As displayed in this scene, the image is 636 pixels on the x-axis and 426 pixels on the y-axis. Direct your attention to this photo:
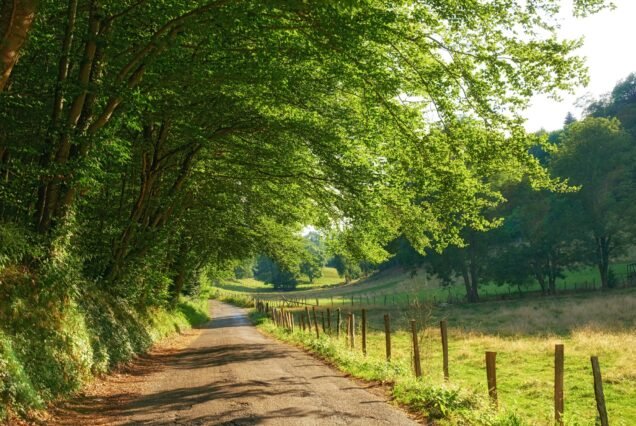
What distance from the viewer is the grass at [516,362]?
9.11 metres

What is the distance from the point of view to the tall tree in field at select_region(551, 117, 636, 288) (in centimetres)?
5691

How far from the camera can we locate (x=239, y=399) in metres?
9.53

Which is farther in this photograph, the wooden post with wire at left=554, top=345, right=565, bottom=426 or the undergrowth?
the wooden post with wire at left=554, top=345, right=565, bottom=426

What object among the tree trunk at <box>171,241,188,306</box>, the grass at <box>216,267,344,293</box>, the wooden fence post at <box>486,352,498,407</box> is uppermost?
the tree trunk at <box>171,241,188,306</box>

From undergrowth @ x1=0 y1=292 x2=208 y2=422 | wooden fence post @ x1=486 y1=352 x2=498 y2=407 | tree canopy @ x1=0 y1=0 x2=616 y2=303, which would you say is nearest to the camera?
undergrowth @ x1=0 y1=292 x2=208 y2=422

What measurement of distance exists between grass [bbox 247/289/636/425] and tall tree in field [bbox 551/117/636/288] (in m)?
18.0

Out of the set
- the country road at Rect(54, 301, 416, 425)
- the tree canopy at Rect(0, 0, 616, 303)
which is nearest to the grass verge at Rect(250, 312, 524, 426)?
the country road at Rect(54, 301, 416, 425)

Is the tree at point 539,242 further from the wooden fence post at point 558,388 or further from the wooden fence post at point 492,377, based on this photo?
the wooden fence post at point 558,388

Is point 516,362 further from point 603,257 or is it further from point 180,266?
point 603,257

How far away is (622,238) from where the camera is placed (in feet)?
189

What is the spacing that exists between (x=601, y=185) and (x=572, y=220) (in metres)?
5.29

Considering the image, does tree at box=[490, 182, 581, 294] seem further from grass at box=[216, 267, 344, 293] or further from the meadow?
grass at box=[216, 267, 344, 293]

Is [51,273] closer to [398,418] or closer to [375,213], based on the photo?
[398,418]

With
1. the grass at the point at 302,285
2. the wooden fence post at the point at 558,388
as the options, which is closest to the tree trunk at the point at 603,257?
the wooden fence post at the point at 558,388
